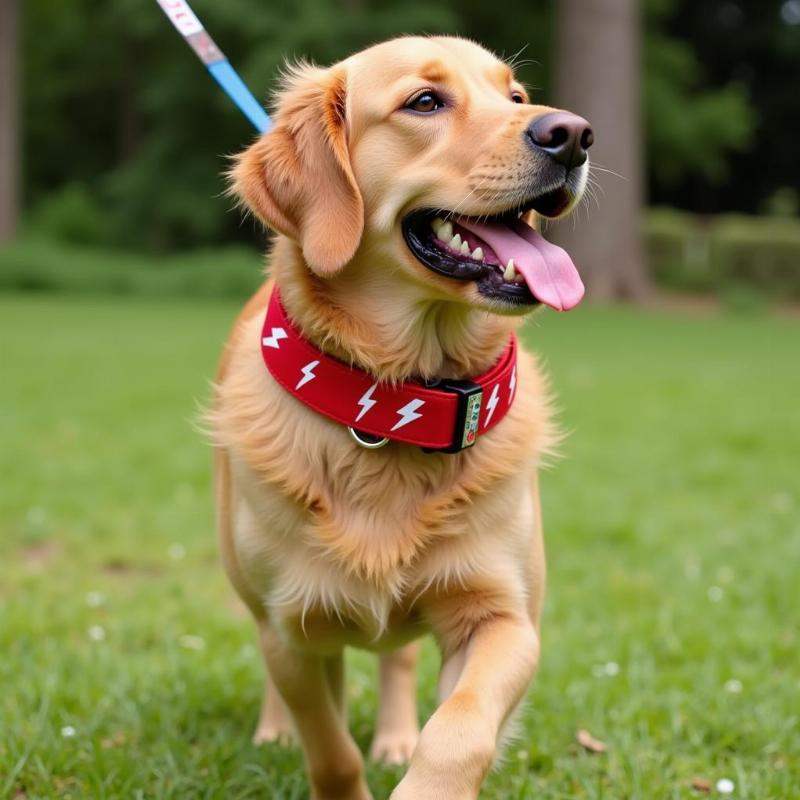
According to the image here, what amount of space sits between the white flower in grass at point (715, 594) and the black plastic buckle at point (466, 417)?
2.55m

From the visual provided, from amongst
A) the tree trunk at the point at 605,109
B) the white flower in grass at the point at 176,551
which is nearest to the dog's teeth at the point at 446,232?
the white flower in grass at the point at 176,551

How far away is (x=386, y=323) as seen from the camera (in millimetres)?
3041

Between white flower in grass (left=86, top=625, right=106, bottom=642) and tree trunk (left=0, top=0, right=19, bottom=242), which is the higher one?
white flower in grass (left=86, top=625, right=106, bottom=642)

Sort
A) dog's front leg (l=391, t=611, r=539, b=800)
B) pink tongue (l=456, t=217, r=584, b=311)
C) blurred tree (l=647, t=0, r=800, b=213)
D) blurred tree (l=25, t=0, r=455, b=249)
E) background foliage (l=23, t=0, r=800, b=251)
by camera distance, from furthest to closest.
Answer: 1. blurred tree (l=647, t=0, r=800, b=213)
2. background foliage (l=23, t=0, r=800, b=251)
3. blurred tree (l=25, t=0, r=455, b=249)
4. pink tongue (l=456, t=217, r=584, b=311)
5. dog's front leg (l=391, t=611, r=539, b=800)

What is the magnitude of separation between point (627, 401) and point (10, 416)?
17.1 ft

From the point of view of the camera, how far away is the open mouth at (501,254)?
282 cm

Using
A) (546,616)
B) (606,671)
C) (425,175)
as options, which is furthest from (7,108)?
(425,175)

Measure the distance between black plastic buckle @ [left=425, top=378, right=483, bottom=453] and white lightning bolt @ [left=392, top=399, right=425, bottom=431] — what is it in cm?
10

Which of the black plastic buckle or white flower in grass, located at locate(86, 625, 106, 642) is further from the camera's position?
white flower in grass, located at locate(86, 625, 106, 642)

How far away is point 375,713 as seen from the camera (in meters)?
4.15

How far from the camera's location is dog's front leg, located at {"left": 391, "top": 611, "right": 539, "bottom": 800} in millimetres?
2486

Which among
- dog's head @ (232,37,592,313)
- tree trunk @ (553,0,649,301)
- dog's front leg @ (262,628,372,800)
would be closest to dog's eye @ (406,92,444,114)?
dog's head @ (232,37,592,313)

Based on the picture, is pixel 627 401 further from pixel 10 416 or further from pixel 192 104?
pixel 192 104

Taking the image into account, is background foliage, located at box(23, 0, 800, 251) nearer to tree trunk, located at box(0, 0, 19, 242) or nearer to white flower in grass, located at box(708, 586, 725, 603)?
tree trunk, located at box(0, 0, 19, 242)
